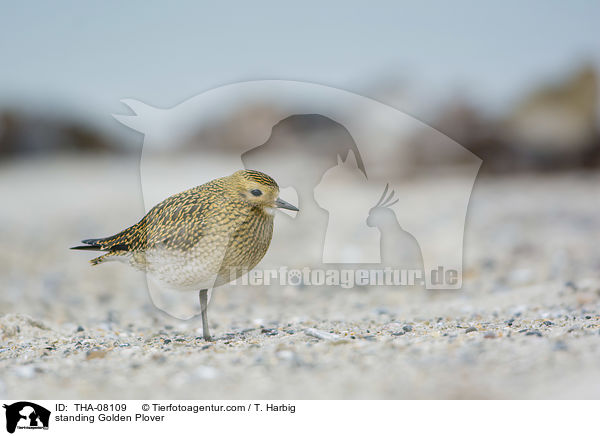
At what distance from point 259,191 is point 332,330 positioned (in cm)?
120

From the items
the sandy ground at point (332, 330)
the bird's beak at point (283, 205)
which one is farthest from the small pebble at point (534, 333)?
the bird's beak at point (283, 205)

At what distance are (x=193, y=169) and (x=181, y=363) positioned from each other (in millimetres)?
8327

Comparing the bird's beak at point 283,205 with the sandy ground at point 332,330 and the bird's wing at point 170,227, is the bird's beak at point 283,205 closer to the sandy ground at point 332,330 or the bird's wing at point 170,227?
the bird's wing at point 170,227

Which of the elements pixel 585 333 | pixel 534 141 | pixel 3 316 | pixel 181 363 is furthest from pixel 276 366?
pixel 534 141

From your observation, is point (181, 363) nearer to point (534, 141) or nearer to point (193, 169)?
point (193, 169)

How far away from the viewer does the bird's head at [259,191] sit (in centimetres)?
340

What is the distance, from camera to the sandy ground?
9.36ft

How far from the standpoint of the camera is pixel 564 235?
294 inches
